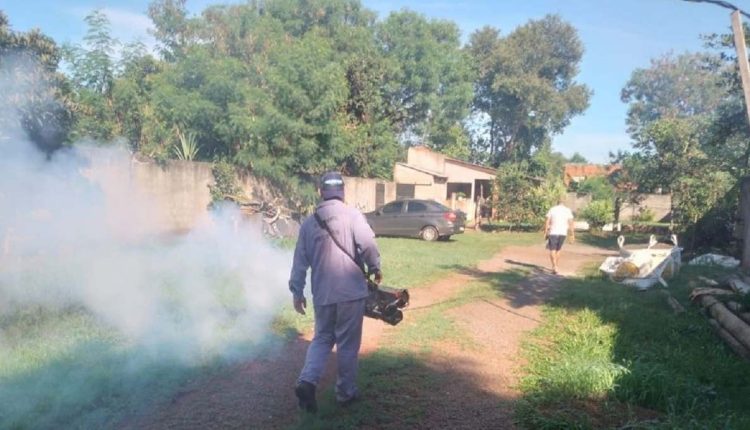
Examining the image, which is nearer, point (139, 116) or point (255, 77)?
point (139, 116)

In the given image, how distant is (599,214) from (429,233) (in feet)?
37.1

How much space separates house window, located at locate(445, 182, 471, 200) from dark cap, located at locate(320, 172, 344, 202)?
2716 centimetres

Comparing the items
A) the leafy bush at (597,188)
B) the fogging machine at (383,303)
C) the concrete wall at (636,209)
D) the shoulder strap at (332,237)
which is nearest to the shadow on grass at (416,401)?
the fogging machine at (383,303)

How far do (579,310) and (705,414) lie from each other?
3.87 meters

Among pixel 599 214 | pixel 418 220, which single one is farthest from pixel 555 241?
pixel 599 214

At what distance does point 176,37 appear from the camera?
24156 millimetres

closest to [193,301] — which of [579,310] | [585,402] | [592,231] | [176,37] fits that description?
[585,402]

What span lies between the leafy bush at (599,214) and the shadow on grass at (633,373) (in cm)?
1856

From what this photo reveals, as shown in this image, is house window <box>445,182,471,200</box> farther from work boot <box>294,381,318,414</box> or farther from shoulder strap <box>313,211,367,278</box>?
work boot <box>294,381,318,414</box>

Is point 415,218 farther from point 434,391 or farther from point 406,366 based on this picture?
point 434,391

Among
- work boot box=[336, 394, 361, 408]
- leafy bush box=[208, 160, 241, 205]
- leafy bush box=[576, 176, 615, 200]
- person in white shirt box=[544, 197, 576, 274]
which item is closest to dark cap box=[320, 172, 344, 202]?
work boot box=[336, 394, 361, 408]

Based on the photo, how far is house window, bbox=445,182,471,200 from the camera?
105ft

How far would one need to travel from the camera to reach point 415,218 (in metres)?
19.0

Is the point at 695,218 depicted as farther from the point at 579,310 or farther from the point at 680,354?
the point at 680,354
